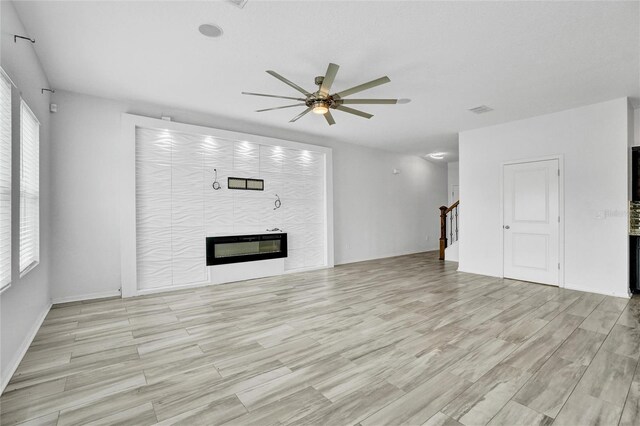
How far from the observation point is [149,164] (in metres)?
4.79

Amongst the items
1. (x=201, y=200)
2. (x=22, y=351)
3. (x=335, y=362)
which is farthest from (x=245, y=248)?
(x=335, y=362)

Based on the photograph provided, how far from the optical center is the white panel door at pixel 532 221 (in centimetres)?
512

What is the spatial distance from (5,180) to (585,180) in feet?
23.7

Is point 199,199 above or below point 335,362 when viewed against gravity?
above

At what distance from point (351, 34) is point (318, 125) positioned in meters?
3.16

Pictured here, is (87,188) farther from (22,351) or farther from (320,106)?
(320,106)

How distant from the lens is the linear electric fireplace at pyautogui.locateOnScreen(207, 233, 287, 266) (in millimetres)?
5312

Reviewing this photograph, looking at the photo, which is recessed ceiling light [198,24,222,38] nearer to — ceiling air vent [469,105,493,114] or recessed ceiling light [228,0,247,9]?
recessed ceiling light [228,0,247,9]

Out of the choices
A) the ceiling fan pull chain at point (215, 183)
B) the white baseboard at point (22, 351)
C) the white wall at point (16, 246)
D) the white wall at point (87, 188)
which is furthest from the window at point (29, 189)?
the ceiling fan pull chain at point (215, 183)

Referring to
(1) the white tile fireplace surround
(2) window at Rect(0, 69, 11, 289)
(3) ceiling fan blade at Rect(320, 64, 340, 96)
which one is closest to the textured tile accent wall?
(1) the white tile fireplace surround

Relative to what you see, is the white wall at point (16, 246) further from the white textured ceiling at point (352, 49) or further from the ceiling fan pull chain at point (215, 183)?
the ceiling fan pull chain at point (215, 183)

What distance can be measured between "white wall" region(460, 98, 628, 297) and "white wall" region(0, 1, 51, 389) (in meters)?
6.96

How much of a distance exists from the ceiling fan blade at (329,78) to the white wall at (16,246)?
2.64m

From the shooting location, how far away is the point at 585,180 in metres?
4.77
